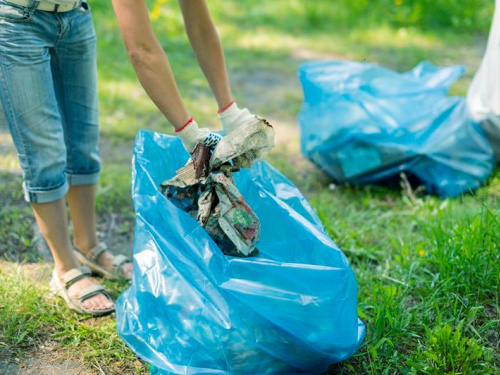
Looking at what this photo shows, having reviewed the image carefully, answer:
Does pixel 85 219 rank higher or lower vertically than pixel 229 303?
lower

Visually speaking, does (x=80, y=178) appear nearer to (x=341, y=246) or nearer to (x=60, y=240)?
(x=60, y=240)

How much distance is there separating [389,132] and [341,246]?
75 centimetres

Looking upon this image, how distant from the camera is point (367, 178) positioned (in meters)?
3.17

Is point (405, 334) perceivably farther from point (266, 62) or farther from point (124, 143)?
point (266, 62)

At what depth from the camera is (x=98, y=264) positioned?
242 cm

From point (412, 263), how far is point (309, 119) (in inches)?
46.1

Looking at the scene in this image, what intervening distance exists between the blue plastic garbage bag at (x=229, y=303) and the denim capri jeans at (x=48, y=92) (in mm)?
342

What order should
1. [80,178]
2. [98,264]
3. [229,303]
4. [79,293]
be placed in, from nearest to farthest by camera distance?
[229,303], [79,293], [80,178], [98,264]

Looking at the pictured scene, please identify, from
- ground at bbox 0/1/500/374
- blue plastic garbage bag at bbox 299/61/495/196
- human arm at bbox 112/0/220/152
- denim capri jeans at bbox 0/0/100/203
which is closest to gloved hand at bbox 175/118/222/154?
human arm at bbox 112/0/220/152

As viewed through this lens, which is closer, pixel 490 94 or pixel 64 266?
pixel 64 266

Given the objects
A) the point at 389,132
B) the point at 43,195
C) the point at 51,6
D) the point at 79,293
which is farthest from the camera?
the point at 389,132

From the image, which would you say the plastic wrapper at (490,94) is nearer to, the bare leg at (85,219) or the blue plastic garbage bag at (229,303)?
the blue plastic garbage bag at (229,303)

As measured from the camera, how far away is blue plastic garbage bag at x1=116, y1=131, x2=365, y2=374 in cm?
164

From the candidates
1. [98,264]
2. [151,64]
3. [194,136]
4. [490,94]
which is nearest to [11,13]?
[151,64]
